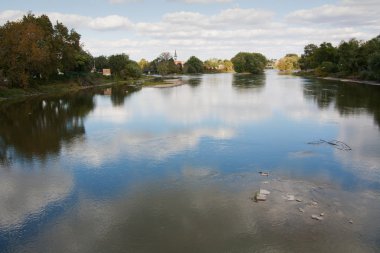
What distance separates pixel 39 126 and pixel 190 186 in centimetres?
2289

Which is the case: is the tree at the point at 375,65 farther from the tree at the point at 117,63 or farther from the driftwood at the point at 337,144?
the tree at the point at 117,63

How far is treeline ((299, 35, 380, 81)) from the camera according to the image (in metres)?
80.5

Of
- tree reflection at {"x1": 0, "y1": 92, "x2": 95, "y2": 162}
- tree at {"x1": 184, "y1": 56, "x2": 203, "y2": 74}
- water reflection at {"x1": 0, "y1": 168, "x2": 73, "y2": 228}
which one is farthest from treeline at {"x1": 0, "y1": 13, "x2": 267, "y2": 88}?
tree at {"x1": 184, "y1": 56, "x2": 203, "y2": 74}

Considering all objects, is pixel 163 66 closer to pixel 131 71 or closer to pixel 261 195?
pixel 131 71

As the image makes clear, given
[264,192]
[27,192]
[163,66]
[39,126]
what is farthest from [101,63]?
[264,192]

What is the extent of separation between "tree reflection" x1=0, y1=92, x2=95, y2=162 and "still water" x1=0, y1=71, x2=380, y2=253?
21 cm

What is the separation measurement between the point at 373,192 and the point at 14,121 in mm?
34869

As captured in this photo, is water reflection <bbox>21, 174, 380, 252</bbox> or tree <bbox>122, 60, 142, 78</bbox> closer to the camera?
water reflection <bbox>21, 174, 380, 252</bbox>

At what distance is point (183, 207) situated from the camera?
638 inches

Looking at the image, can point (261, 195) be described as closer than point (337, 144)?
Yes

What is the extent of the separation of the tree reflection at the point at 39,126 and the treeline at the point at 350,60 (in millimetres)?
61583

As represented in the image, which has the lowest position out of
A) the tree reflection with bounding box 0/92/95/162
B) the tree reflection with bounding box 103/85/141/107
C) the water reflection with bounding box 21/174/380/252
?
the water reflection with bounding box 21/174/380/252

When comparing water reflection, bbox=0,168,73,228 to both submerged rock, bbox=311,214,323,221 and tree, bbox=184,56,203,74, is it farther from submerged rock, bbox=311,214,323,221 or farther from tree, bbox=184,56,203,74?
tree, bbox=184,56,203,74

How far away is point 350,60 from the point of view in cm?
9588
